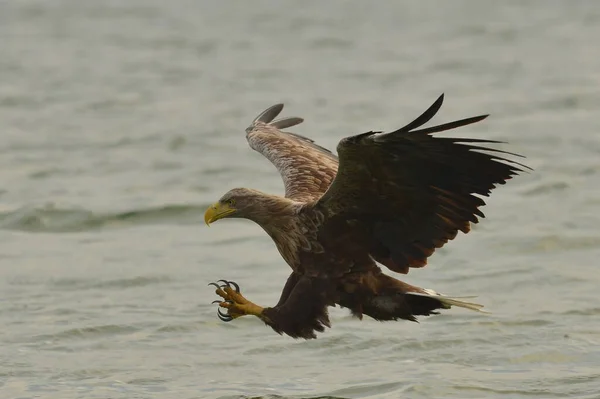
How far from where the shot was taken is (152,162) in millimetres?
16000

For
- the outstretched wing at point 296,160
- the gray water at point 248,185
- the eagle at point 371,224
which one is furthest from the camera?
the gray water at point 248,185

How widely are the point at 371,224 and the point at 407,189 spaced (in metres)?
0.37

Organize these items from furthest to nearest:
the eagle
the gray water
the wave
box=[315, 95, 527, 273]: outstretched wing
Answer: the wave < the gray water < the eagle < box=[315, 95, 527, 273]: outstretched wing

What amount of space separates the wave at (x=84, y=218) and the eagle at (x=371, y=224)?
498cm

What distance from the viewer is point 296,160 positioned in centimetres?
955

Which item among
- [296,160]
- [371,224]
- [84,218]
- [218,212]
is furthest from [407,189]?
[84,218]

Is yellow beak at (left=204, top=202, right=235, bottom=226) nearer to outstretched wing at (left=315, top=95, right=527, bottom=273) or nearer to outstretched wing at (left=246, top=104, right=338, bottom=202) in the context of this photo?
outstretched wing at (left=246, top=104, right=338, bottom=202)

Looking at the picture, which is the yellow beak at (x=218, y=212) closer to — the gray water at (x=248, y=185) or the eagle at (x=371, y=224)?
the eagle at (x=371, y=224)

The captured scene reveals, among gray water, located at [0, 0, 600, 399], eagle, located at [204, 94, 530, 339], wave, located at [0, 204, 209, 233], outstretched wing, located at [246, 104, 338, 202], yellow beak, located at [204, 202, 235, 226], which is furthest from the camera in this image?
wave, located at [0, 204, 209, 233]

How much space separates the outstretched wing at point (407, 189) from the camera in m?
7.61

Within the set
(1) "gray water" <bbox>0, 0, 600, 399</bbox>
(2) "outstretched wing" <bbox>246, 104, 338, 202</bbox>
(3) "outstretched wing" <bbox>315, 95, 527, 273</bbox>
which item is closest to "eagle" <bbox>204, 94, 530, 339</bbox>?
(3) "outstretched wing" <bbox>315, 95, 527, 273</bbox>

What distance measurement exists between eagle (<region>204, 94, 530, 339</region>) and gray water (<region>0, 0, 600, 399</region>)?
0.67 m

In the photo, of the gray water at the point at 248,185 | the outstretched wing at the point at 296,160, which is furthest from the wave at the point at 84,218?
the outstretched wing at the point at 296,160

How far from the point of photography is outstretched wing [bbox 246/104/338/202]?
9109 mm
